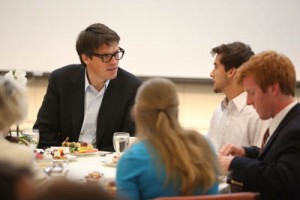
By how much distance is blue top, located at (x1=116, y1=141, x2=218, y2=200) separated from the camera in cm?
212

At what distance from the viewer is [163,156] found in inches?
82.9

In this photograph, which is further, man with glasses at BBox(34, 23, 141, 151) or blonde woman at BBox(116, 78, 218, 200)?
man with glasses at BBox(34, 23, 141, 151)

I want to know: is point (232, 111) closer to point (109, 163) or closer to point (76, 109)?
point (109, 163)

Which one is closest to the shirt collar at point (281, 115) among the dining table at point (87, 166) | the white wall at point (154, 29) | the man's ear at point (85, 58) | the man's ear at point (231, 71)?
the dining table at point (87, 166)

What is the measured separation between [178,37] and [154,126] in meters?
2.80

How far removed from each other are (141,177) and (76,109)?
5.74 ft

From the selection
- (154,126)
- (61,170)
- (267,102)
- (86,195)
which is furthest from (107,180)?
(86,195)

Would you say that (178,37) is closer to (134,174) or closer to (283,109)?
(283,109)

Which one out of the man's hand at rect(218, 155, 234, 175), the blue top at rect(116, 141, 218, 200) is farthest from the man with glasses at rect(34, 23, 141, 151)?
the blue top at rect(116, 141, 218, 200)

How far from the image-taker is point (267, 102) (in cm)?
262

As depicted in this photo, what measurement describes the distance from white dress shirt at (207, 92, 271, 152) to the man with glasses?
0.69m

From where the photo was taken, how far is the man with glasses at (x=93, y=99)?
376 cm

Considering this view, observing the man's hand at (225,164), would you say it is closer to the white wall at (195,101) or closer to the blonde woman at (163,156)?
the blonde woman at (163,156)

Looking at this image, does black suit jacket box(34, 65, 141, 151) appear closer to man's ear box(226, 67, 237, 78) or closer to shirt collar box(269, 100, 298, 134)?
man's ear box(226, 67, 237, 78)
